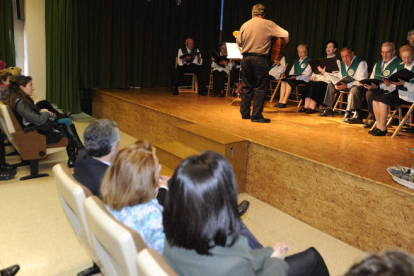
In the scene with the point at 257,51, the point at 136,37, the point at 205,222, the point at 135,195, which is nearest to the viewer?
the point at 205,222

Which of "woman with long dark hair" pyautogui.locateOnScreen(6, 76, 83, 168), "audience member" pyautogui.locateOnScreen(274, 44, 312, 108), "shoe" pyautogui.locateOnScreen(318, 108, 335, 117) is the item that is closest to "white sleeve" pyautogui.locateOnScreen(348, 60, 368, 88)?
"shoe" pyautogui.locateOnScreen(318, 108, 335, 117)

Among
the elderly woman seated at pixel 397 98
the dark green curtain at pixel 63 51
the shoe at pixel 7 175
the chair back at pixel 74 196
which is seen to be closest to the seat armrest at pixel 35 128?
the shoe at pixel 7 175

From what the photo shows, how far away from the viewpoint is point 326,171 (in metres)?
2.75

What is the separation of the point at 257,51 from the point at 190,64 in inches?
120

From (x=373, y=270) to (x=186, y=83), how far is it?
799 centimetres

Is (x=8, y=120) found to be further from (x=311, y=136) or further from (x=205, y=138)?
(x=311, y=136)

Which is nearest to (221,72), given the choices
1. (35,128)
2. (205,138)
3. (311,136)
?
(311,136)

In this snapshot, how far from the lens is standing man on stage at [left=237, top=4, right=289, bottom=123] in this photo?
409 centimetres

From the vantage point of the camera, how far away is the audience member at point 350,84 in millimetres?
4648

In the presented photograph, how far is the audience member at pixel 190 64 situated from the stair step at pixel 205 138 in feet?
10.7

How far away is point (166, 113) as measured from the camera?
4680 mm

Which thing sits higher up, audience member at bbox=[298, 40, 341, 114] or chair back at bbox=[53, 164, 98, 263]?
audience member at bbox=[298, 40, 341, 114]

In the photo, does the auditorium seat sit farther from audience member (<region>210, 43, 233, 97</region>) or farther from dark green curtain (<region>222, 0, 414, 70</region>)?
dark green curtain (<region>222, 0, 414, 70</region>)

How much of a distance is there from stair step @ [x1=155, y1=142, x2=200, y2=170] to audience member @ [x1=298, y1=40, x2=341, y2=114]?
2.47m
